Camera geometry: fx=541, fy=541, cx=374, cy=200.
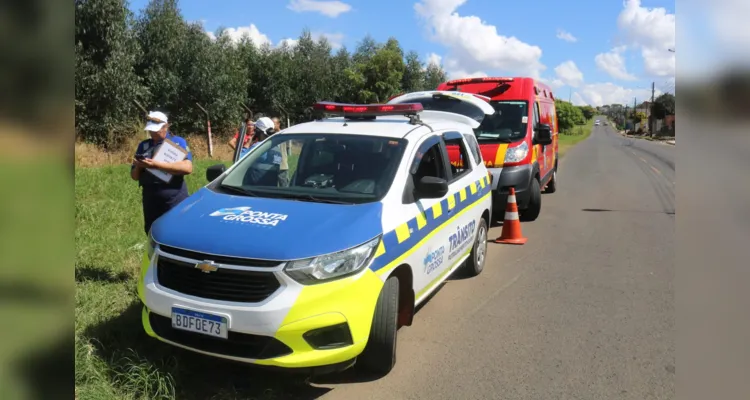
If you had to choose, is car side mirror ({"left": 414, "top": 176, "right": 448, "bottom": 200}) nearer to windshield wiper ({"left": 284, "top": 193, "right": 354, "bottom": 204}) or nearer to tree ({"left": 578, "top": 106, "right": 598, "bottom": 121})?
windshield wiper ({"left": 284, "top": 193, "right": 354, "bottom": 204})

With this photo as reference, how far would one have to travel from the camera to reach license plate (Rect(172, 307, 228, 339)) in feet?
10.5

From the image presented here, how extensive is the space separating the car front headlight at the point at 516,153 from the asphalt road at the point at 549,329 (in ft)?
3.82

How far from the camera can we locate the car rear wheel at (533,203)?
8.95m

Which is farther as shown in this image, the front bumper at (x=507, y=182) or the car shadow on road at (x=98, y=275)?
the front bumper at (x=507, y=182)

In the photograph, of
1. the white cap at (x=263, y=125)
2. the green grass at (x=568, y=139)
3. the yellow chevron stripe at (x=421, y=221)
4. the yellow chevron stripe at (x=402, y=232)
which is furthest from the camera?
the green grass at (x=568, y=139)

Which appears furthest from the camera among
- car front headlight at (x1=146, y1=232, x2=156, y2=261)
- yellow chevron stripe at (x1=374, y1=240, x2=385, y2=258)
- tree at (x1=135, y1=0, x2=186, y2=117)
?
tree at (x1=135, y1=0, x2=186, y2=117)

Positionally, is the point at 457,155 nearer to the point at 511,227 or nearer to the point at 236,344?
the point at 511,227

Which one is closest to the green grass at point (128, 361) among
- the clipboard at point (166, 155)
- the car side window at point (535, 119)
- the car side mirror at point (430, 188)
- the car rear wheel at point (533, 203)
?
the clipboard at point (166, 155)

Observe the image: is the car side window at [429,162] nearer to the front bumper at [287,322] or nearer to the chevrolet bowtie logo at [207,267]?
the front bumper at [287,322]

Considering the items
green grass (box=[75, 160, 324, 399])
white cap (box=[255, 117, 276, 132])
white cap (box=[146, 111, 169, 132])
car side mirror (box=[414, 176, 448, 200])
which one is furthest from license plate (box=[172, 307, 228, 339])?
white cap (box=[255, 117, 276, 132])

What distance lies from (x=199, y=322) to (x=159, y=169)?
6.71 feet

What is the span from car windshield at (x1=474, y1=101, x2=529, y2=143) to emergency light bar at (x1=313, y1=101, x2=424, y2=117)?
371 centimetres
